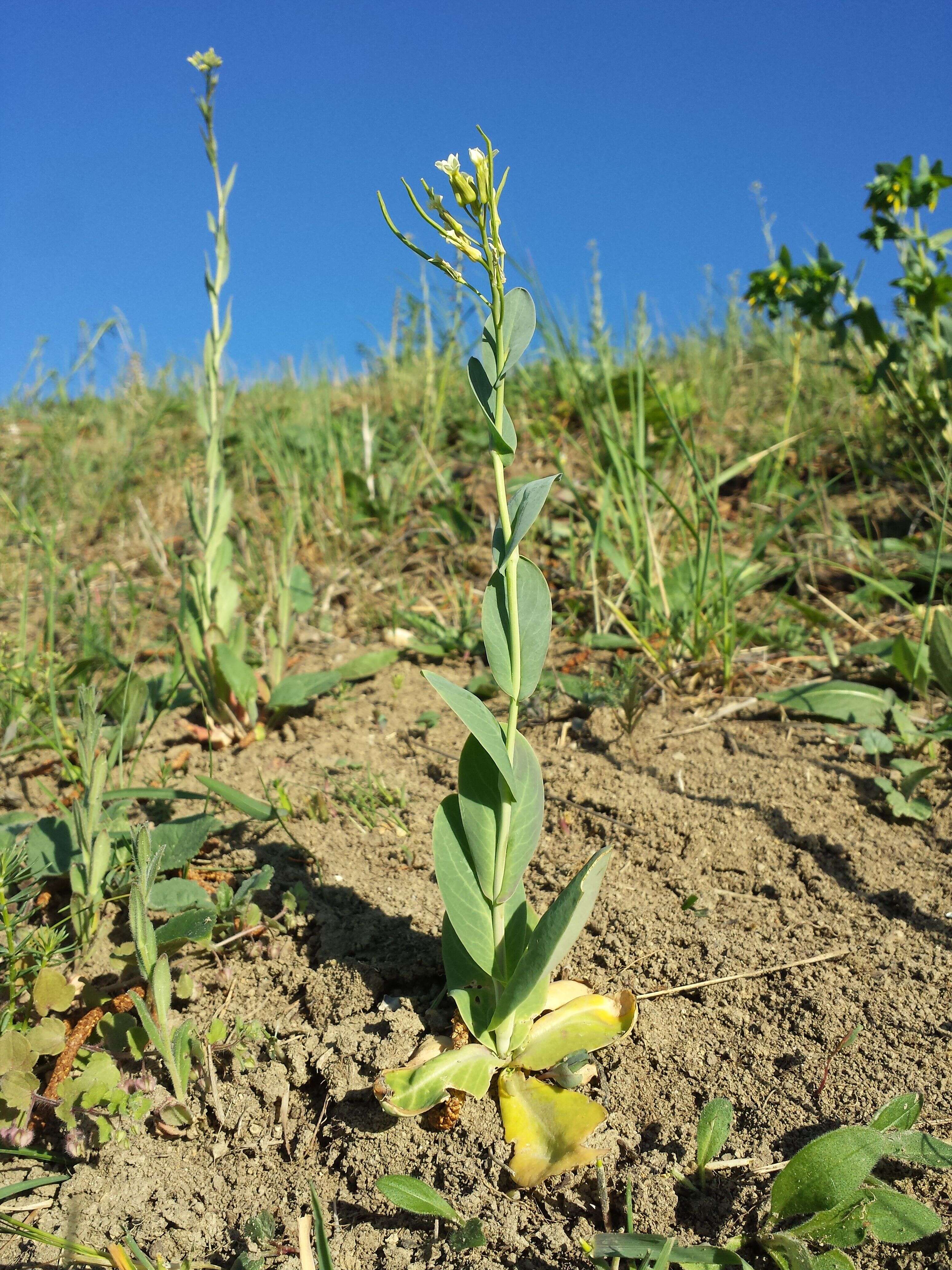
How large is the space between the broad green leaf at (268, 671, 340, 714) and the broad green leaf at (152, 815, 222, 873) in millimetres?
631

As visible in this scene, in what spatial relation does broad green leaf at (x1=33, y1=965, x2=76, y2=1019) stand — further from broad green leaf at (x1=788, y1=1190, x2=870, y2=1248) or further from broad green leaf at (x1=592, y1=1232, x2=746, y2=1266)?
broad green leaf at (x1=788, y1=1190, x2=870, y2=1248)

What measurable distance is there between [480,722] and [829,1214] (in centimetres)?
71

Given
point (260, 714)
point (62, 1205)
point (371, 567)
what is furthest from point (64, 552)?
point (62, 1205)

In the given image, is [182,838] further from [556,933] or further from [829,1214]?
[829,1214]

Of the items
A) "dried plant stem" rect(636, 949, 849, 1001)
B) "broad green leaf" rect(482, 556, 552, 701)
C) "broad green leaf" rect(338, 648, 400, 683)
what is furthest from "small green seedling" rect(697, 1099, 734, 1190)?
"broad green leaf" rect(338, 648, 400, 683)

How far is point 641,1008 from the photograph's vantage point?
1.27 m

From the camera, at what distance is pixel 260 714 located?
2.29 metres

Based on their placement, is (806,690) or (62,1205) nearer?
(62,1205)

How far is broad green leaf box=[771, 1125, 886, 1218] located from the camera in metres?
0.95

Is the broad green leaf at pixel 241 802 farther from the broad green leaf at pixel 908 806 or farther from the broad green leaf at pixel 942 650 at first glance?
the broad green leaf at pixel 942 650

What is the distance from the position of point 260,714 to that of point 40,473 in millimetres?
3120

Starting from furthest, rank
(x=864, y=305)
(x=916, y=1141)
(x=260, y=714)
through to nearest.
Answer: (x=864, y=305), (x=260, y=714), (x=916, y=1141)

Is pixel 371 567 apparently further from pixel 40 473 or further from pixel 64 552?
pixel 40 473

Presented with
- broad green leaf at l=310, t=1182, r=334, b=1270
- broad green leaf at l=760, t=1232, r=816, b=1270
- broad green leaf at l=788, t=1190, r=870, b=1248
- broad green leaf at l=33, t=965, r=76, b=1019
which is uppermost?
broad green leaf at l=33, t=965, r=76, b=1019
